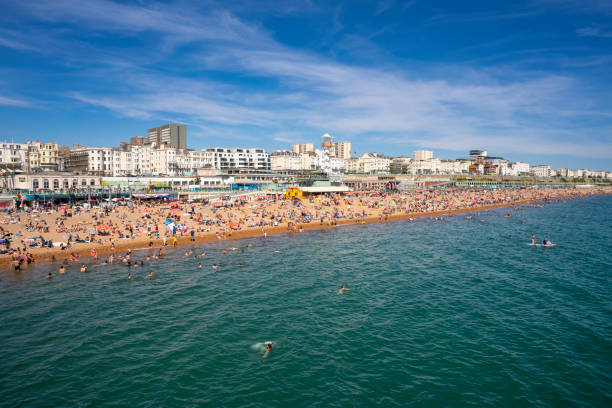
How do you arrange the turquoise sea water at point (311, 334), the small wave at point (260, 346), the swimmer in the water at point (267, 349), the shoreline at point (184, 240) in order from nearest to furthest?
the turquoise sea water at point (311, 334) < the swimmer in the water at point (267, 349) < the small wave at point (260, 346) < the shoreline at point (184, 240)

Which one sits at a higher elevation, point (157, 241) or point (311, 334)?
point (157, 241)

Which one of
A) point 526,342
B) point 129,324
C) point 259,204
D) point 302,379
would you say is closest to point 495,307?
point 526,342

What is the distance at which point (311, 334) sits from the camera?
Answer: 58.7 ft

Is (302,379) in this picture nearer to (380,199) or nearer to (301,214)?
(301,214)

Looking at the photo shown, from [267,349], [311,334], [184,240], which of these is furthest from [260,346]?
[184,240]

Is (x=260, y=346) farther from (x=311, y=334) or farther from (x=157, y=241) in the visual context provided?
(x=157, y=241)

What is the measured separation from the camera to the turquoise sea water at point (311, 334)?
13.5 m

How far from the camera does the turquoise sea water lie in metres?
13.5

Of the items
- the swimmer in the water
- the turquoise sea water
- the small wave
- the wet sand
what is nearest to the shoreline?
the wet sand

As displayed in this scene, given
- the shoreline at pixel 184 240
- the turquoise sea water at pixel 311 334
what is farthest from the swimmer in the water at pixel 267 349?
the shoreline at pixel 184 240

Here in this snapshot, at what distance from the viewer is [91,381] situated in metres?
14.1

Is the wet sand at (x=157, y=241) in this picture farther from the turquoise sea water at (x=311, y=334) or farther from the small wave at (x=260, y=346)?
the small wave at (x=260, y=346)

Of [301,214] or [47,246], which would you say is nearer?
[47,246]

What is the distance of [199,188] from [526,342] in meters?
61.7
